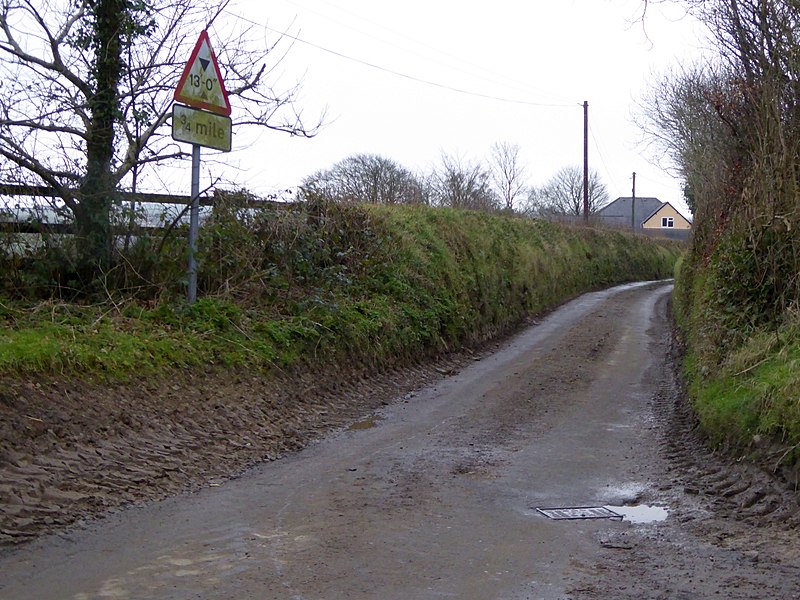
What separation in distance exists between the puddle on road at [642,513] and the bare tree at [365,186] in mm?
10911

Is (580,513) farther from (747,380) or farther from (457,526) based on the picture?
(747,380)

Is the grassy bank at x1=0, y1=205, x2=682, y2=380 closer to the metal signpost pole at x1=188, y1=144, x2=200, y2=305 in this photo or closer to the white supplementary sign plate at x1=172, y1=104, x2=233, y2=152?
the metal signpost pole at x1=188, y1=144, x2=200, y2=305

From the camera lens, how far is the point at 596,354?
1752 centimetres

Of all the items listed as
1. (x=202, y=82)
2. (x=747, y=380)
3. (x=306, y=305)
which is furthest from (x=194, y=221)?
(x=747, y=380)

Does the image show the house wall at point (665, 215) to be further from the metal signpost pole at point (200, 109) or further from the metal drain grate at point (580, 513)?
the metal drain grate at point (580, 513)

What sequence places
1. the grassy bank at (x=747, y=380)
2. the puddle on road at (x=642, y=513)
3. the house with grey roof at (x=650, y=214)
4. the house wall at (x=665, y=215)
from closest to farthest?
the puddle on road at (x=642, y=513), the grassy bank at (x=747, y=380), the house with grey roof at (x=650, y=214), the house wall at (x=665, y=215)

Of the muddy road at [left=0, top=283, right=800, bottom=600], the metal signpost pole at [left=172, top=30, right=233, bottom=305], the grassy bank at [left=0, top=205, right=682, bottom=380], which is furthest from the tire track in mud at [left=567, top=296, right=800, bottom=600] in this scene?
the metal signpost pole at [left=172, top=30, right=233, bottom=305]

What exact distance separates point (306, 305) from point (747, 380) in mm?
6924

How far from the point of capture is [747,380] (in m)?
9.20

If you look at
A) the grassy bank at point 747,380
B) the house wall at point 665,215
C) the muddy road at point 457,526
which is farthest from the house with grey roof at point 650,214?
the muddy road at point 457,526

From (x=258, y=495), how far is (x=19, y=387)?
2335 millimetres

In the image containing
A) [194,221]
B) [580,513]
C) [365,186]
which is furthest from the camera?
[365,186]

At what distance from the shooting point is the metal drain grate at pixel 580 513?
277 inches

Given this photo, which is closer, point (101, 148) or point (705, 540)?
point (705, 540)
